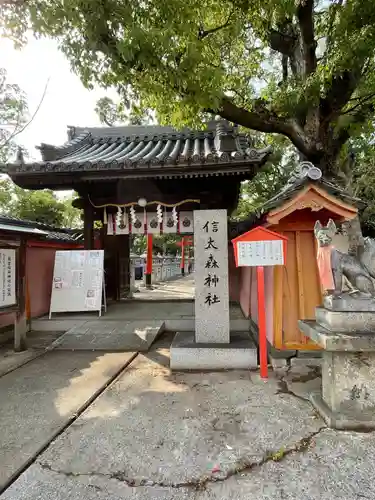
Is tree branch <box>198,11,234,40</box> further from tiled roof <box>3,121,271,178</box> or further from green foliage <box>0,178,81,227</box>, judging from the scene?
green foliage <box>0,178,81,227</box>

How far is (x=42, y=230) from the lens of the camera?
9234mm

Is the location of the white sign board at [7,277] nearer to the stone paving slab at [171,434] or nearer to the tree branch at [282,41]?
the stone paving slab at [171,434]

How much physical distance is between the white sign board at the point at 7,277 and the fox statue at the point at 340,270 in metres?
6.13

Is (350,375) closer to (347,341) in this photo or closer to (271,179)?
(347,341)

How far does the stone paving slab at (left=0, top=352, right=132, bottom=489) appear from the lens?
3.28 metres

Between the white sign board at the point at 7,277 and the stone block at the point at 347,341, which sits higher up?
the white sign board at the point at 7,277

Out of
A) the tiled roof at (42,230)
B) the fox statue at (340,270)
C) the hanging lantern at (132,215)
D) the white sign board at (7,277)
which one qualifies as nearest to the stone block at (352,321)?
the fox statue at (340,270)

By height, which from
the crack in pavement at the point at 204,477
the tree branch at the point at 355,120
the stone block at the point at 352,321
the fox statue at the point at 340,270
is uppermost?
the tree branch at the point at 355,120

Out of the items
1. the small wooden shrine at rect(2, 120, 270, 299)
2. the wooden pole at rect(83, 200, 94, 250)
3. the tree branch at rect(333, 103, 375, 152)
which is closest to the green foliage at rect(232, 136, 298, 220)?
the tree branch at rect(333, 103, 375, 152)

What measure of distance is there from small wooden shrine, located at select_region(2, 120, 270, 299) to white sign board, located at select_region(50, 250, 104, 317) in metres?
0.53

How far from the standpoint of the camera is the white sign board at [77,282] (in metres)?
8.48

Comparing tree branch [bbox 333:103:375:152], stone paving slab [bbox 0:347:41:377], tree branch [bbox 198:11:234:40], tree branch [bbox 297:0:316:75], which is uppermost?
tree branch [bbox 297:0:316:75]

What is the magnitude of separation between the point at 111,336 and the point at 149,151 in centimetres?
491

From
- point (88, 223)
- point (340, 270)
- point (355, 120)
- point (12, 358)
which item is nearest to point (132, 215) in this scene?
point (88, 223)
